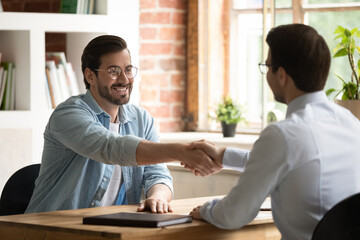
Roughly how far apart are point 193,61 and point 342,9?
106cm

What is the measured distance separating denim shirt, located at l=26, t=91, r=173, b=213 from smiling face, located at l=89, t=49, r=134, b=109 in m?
0.05

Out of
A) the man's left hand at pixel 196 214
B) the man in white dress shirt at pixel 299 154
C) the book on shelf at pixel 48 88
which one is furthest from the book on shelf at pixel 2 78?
the man in white dress shirt at pixel 299 154

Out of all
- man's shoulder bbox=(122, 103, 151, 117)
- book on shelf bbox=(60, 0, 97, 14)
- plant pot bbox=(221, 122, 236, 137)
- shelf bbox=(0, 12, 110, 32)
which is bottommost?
plant pot bbox=(221, 122, 236, 137)

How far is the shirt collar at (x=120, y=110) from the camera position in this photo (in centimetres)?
288

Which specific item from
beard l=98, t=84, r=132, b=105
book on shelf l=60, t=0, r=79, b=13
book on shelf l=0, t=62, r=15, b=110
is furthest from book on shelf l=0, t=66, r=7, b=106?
beard l=98, t=84, r=132, b=105

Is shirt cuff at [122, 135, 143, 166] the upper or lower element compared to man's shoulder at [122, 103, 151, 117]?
lower

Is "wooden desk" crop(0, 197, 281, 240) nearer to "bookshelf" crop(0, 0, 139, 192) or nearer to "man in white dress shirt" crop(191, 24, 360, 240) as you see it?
"man in white dress shirt" crop(191, 24, 360, 240)

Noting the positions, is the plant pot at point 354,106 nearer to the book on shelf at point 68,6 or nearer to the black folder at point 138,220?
the black folder at point 138,220

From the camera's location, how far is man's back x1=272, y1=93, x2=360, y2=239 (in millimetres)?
1990

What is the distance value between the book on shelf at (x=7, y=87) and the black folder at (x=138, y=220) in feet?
6.19

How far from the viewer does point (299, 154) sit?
6.50 ft

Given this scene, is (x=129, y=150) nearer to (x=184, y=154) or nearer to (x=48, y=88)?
(x=184, y=154)

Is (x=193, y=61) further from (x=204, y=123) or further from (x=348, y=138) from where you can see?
(x=348, y=138)

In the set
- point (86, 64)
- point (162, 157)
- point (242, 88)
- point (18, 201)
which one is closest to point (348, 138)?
point (162, 157)
